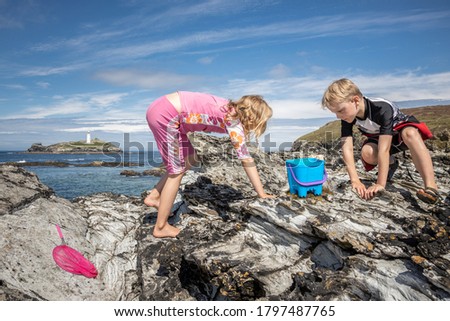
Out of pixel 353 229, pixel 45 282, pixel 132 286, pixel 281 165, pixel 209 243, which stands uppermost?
pixel 281 165

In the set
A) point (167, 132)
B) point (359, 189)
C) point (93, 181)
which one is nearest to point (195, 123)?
point (167, 132)

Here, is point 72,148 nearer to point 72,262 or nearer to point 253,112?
point 72,262

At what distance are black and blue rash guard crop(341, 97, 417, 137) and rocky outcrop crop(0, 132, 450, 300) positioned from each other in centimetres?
124

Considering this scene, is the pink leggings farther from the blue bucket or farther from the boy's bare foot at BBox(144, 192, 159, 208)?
the blue bucket

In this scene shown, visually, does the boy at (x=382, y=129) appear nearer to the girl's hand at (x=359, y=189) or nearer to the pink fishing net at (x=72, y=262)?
the girl's hand at (x=359, y=189)

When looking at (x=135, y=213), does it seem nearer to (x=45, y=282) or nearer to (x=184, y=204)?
(x=184, y=204)

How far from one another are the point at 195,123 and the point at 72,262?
3423mm

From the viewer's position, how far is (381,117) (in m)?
5.84

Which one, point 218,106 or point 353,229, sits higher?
point 218,106

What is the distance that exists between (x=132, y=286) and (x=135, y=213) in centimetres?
303

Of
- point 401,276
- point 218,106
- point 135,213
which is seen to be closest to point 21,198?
point 135,213

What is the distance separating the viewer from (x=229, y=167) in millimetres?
9359

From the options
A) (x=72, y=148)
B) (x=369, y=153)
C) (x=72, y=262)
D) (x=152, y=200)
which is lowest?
(x=72, y=262)

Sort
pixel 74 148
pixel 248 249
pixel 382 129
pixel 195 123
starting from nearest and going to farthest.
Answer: pixel 248 249
pixel 382 129
pixel 195 123
pixel 74 148
